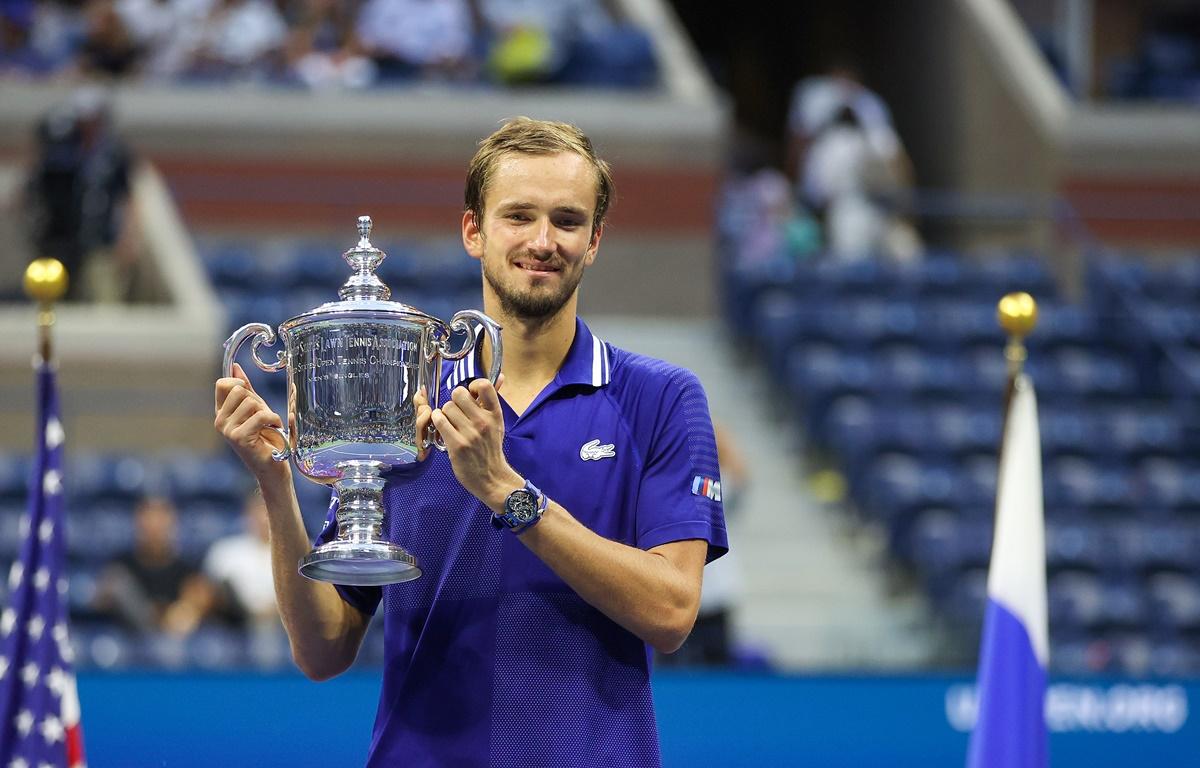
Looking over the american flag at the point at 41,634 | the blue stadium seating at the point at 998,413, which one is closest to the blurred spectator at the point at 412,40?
the blue stadium seating at the point at 998,413

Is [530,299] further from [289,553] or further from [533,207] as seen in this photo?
[289,553]

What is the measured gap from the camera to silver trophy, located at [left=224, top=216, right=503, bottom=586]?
8.01 feet

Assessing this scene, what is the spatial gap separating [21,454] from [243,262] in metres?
2.28

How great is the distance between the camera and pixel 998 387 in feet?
34.2

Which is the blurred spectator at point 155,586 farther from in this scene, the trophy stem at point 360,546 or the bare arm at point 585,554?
the bare arm at point 585,554

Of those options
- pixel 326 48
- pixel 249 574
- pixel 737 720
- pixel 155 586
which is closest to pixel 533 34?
pixel 326 48

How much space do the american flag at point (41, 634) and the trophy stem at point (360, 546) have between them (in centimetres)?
151

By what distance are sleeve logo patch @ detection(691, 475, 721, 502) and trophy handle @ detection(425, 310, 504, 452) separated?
0.98 feet

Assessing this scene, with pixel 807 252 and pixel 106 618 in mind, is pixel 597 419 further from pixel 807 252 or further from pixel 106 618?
pixel 807 252

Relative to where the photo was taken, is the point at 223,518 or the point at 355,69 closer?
the point at 223,518

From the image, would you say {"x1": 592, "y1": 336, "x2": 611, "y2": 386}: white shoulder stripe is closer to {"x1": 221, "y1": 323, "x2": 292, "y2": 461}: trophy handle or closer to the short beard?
the short beard

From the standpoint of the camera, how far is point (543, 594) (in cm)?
244

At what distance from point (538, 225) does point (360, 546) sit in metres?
0.46

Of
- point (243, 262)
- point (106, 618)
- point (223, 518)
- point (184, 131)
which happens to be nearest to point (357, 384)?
point (106, 618)
